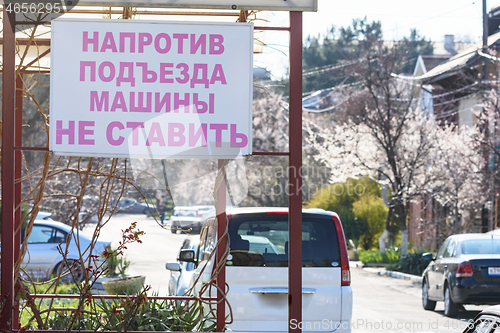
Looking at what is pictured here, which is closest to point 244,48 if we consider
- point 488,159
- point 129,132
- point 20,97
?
point 129,132

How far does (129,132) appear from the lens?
163 inches

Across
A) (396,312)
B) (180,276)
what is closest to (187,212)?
(396,312)

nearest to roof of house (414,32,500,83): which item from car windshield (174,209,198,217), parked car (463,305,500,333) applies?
parked car (463,305,500,333)

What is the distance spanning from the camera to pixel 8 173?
156 inches

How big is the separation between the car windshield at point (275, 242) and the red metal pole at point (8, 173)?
2.84m

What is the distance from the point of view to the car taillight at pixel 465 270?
445 inches

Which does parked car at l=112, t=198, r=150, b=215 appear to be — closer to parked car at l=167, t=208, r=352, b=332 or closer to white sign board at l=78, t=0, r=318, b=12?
parked car at l=167, t=208, r=352, b=332

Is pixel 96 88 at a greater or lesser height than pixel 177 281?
greater

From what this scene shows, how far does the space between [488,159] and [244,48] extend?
18154 mm

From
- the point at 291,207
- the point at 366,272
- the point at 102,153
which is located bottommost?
the point at 366,272

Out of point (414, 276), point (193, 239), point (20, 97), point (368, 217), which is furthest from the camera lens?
point (368, 217)

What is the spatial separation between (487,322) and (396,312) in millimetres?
9344

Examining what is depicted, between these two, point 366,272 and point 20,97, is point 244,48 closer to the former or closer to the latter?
point 20,97

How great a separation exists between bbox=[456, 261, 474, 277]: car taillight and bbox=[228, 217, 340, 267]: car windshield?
569 cm
